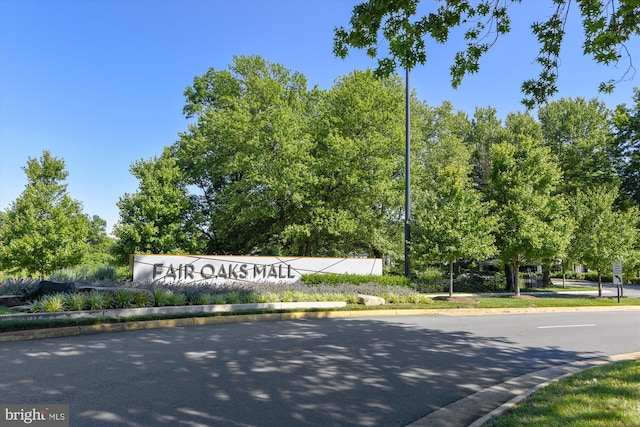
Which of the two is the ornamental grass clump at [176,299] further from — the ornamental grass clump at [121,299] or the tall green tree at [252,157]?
the tall green tree at [252,157]

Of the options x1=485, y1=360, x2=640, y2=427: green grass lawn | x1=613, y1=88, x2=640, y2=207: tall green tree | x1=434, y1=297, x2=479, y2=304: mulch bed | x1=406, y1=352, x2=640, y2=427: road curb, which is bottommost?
x1=434, y1=297, x2=479, y2=304: mulch bed

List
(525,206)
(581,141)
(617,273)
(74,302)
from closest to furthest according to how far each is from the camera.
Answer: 1. (74,302)
2. (617,273)
3. (525,206)
4. (581,141)

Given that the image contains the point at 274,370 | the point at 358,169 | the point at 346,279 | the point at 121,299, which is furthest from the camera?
the point at 358,169

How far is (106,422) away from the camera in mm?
4082

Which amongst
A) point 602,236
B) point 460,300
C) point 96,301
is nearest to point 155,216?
point 96,301

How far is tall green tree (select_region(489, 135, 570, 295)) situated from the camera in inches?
855

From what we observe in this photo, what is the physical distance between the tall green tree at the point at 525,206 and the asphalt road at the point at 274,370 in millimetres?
11985

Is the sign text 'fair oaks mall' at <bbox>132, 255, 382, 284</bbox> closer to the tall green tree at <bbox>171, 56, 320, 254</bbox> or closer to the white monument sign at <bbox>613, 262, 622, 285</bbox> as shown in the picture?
the tall green tree at <bbox>171, 56, 320, 254</bbox>

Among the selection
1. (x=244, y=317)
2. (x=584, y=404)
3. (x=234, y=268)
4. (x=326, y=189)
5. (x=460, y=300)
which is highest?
(x=326, y=189)

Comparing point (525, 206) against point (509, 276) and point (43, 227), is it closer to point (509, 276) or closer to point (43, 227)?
point (509, 276)

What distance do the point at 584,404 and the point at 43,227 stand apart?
2244cm

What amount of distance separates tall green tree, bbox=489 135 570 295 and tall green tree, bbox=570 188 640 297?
194 cm

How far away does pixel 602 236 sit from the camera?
76.3ft

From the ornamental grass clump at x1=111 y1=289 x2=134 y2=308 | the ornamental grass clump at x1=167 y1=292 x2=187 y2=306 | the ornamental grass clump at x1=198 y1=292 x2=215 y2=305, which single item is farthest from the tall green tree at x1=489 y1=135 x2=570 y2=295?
the ornamental grass clump at x1=111 y1=289 x2=134 y2=308
